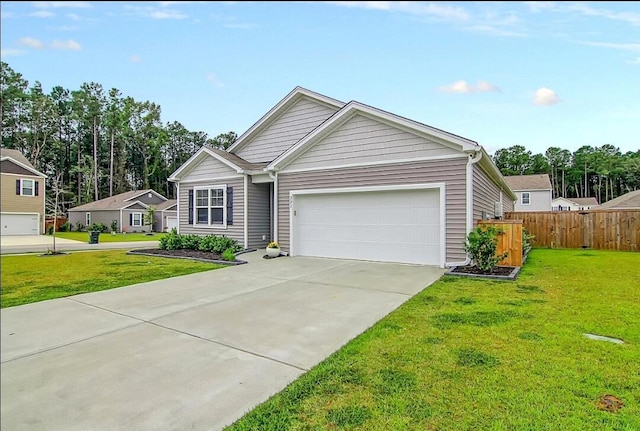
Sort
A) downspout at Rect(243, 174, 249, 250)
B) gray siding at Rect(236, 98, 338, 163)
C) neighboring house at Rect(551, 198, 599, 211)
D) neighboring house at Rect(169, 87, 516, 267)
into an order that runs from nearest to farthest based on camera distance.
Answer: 1. neighboring house at Rect(169, 87, 516, 267)
2. downspout at Rect(243, 174, 249, 250)
3. gray siding at Rect(236, 98, 338, 163)
4. neighboring house at Rect(551, 198, 599, 211)

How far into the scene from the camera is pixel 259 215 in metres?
13.1

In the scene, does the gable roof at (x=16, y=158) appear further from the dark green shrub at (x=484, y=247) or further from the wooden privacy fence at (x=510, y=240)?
the wooden privacy fence at (x=510, y=240)

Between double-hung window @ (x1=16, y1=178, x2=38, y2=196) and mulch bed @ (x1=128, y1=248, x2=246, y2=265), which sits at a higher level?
double-hung window @ (x1=16, y1=178, x2=38, y2=196)

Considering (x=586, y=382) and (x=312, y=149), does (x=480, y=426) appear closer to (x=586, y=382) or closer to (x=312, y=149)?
(x=586, y=382)

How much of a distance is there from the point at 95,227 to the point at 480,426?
109 ft

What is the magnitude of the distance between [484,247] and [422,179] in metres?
2.29

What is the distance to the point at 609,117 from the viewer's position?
3.98 metres

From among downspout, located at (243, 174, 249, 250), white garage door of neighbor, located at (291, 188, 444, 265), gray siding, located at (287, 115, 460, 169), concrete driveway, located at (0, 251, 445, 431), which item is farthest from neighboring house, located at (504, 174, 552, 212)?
concrete driveway, located at (0, 251, 445, 431)

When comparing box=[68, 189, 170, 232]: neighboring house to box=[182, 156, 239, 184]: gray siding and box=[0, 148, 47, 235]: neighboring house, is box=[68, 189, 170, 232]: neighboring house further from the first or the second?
box=[0, 148, 47, 235]: neighboring house

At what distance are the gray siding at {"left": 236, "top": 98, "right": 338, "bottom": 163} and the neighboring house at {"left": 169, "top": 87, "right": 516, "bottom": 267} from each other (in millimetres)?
42

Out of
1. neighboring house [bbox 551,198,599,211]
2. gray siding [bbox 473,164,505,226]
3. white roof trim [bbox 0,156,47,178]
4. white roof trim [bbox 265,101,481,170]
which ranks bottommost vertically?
white roof trim [bbox 0,156,47,178]

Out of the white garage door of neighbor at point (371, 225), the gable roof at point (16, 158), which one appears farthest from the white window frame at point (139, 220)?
the gable roof at point (16, 158)

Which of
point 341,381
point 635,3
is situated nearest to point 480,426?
point 341,381

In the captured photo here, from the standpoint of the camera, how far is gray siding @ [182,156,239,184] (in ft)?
43.7
